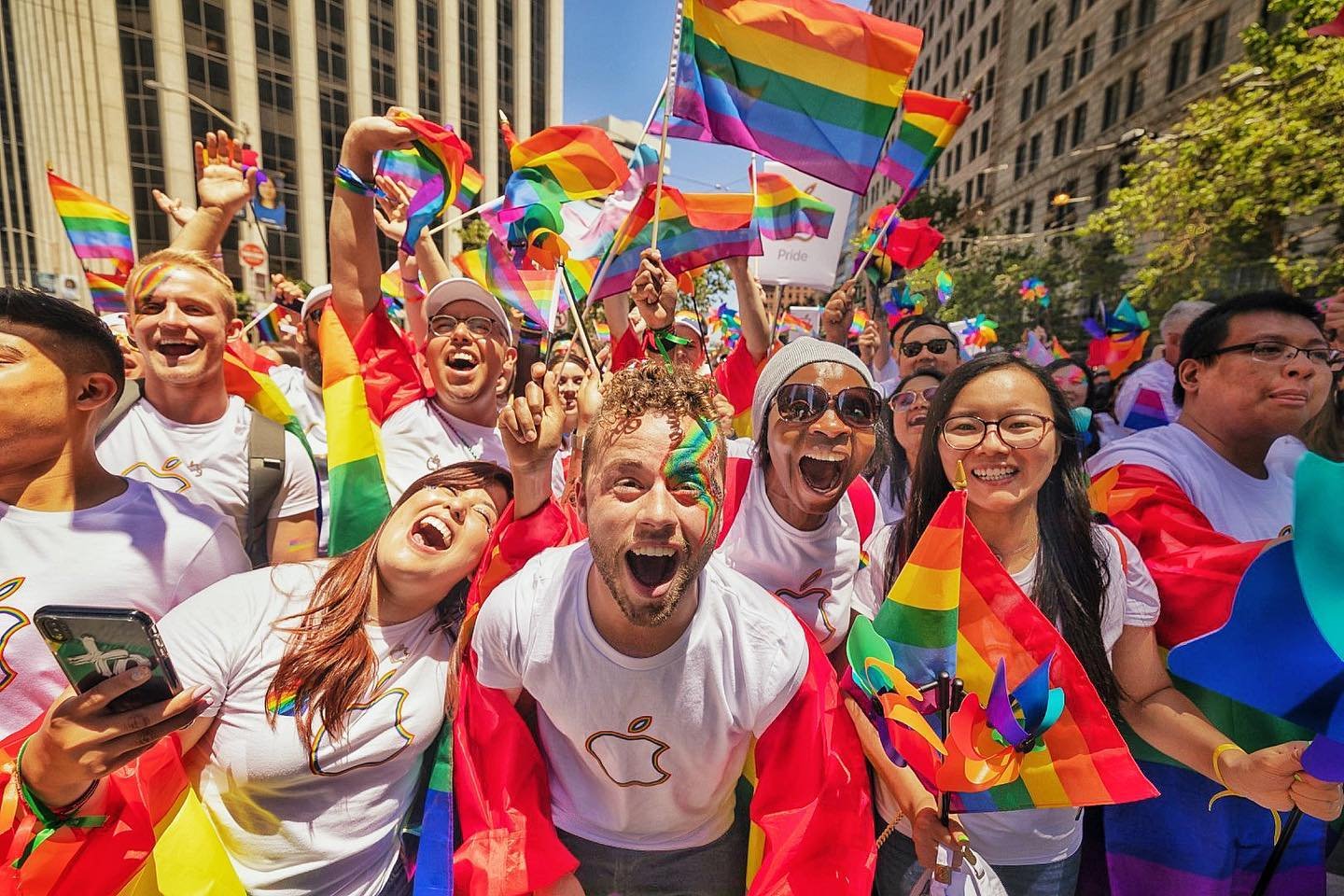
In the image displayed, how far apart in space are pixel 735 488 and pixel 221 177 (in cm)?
318

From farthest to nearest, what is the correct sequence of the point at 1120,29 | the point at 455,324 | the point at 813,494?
the point at 1120,29, the point at 455,324, the point at 813,494

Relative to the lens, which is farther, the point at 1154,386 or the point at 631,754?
the point at 1154,386

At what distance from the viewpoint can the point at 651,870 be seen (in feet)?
6.15

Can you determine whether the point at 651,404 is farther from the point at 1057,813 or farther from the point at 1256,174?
the point at 1256,174

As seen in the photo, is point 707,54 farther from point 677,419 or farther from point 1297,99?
point 1297,99

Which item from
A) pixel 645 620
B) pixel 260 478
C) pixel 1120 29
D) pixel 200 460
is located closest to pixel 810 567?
pixel 645 620

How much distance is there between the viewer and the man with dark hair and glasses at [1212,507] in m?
1.92

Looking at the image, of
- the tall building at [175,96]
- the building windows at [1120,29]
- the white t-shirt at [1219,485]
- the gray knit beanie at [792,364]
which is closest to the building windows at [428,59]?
the tall building at [175,96]

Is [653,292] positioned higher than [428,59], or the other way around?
[428,59]

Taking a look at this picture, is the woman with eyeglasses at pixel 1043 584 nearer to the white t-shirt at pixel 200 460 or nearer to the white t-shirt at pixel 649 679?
the white t-shirt at pixel 649 679

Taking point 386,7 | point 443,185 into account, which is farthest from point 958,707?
point 386,7

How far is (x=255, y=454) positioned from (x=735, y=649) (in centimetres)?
205

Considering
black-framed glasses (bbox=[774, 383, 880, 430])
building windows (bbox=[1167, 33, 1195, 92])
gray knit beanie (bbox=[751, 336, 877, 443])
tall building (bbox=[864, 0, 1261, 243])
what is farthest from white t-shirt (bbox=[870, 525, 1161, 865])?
building windows (bbox=[1167, 33, 1195, 92])

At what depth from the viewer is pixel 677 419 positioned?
1622 mm
